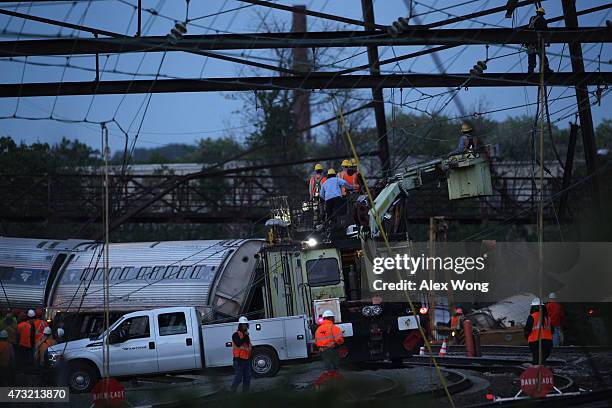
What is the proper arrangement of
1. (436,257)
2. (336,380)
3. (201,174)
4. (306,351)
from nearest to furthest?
(336,380), (306,351), (436,257), (201,174)

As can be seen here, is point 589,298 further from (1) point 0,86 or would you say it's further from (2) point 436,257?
(1) point 0,86

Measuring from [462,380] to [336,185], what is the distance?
219 inches

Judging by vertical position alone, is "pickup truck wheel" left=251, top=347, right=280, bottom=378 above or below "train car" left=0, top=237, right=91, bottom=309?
below

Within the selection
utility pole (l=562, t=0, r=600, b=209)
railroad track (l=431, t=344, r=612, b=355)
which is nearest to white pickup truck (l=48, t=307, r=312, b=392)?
railroad track (l=431, t=344, r=612, b=355)

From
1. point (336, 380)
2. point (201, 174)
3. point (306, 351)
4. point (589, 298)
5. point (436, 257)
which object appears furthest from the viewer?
point (201, 174)

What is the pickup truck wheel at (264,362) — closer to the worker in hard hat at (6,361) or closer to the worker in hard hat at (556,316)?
the worker in hard hat at (6,361)

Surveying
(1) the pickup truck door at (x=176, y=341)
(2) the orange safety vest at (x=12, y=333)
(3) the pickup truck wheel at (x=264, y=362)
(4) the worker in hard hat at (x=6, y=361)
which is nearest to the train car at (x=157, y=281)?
(2) the orange safety vest at (x=12, y=333)

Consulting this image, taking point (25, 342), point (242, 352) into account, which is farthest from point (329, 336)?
point (25, 342)

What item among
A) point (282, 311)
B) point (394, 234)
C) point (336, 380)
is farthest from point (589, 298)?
point (336, 380)

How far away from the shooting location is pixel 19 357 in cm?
2148

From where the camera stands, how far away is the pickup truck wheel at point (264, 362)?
65.4ft

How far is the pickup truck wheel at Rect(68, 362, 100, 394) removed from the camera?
65.5 ft

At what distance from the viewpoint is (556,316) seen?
2506cm

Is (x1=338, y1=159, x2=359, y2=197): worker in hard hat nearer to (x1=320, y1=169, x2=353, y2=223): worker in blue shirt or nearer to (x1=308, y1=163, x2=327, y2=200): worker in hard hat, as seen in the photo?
(x1=320, y1=169, x2=353, y2=223): worker in blue shirt
